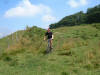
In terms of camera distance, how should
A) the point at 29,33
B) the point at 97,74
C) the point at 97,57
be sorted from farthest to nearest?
the point at 29,33 < the point at 97,57 < the point at 97,74

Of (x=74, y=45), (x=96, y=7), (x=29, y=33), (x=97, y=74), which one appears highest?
(x=96, y=7)

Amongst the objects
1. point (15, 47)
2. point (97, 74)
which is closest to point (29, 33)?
point (15, 47)

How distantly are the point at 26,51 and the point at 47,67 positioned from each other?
5060 mm

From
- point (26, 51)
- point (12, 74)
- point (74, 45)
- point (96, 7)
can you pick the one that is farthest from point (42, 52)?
point (96, 7)

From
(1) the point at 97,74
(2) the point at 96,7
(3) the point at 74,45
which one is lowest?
(1) the point at 97,74

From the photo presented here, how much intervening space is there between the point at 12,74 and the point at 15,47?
21.5 feet

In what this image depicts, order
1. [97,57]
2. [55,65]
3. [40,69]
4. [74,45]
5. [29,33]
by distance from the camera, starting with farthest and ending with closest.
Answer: [29,33], [74,45], [97,57], [55,65], [40,69]

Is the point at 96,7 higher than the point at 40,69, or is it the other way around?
the point at 96,7

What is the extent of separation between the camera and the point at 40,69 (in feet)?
24.5

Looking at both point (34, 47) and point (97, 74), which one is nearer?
point (97, 74)

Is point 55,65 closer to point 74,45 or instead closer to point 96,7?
point 74,45

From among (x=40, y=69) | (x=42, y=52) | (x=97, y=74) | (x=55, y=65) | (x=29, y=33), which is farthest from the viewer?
(x=29, y=33)

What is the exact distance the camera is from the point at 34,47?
13.3 meters

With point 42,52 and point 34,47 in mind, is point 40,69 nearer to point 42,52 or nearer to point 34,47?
point 42,52
